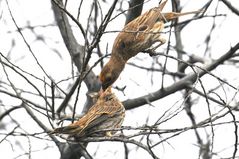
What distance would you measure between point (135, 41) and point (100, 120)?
207 cm

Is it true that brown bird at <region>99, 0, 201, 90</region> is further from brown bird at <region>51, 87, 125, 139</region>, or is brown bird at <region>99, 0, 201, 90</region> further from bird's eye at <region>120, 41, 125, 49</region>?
brown bird at <region>51, 87, 125, 139</region>

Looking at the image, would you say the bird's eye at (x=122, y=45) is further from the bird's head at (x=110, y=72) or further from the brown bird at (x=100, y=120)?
the brown bird at (x=100, y=120)

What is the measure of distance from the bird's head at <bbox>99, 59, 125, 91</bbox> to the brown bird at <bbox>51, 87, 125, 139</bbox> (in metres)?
0.43

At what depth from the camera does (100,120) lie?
566 cm

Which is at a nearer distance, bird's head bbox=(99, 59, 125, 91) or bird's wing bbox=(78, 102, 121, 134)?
bird's wing bbox=(78, 102, 121, 134)

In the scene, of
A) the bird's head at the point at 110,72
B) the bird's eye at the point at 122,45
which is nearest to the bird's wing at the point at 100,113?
the bird's head at the point at 110,72

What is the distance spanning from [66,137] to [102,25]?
3.94ft

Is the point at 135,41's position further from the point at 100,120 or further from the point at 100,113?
the point at 100,120

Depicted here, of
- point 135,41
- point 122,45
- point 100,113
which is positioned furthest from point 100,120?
point 122,45

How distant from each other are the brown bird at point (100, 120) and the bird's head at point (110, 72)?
0.43m

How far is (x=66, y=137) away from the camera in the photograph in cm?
523

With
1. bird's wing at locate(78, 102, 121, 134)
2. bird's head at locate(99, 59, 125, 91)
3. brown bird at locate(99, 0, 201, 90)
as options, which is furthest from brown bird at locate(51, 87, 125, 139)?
brown bird at locate(99, 0, 201, 90)

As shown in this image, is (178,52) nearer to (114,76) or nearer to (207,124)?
(114,76)

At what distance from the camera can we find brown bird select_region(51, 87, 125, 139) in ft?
17.0
